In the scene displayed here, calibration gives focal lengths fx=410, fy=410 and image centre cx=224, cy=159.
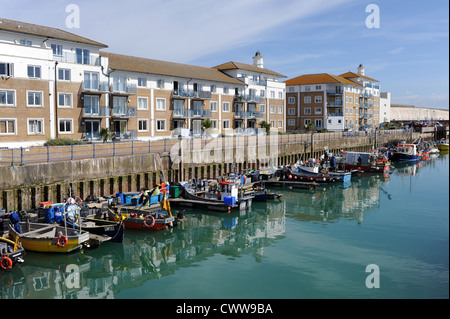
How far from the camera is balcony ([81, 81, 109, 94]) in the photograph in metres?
44.7

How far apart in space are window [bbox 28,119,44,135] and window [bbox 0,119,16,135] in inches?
59.4

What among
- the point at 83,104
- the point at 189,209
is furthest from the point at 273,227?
the point at 83,104

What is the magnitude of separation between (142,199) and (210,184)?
9695mm

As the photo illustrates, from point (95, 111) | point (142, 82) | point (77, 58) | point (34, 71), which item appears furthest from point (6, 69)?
point (142, 82)

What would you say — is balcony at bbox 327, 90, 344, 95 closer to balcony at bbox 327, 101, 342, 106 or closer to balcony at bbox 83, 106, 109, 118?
balcony at bbox 327, 101, 342, 106

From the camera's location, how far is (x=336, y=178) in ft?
149

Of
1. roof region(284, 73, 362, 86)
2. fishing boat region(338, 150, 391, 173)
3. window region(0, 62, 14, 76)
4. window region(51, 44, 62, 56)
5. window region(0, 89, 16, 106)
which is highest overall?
roof region(284, 73, 362, 86)

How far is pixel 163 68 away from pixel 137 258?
40397mm

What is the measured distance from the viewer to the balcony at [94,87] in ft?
147

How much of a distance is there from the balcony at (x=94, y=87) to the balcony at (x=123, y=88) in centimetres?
141

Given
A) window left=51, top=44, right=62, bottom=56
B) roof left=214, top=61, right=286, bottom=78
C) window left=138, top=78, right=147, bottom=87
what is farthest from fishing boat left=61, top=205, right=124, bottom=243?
roof left=214, top=61, right=286, bottom=78

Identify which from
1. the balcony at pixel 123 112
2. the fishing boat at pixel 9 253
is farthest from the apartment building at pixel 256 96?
the fishing boat at pixel 9 253

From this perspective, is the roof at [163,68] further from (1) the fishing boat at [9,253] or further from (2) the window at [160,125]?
(1) the fishing boat at [9,253]
